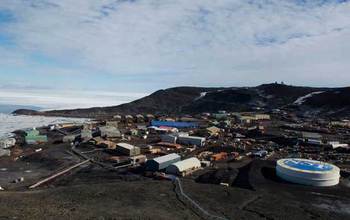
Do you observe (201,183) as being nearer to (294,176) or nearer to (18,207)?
(294,176)

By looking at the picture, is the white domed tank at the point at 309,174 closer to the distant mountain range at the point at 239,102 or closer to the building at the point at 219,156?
the building at the point at 219,156

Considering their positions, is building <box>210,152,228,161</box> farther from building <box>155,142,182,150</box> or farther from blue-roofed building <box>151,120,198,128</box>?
blue-roofed building <box>151,120,198,128</box>

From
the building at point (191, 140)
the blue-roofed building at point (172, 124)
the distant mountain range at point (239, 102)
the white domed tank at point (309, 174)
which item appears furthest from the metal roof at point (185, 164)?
the distant mountain range at point (239, 102)

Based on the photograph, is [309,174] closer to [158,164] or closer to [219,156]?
[158,164]

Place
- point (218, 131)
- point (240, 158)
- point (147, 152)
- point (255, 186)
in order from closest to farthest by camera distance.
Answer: point (255, 186), point (240, 158), point (147, 152), point (218, 131)

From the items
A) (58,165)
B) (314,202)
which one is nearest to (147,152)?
(58,165)

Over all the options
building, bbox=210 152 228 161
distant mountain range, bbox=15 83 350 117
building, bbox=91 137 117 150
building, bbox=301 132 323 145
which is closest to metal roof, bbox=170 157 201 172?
building, bbox=210 152 228 161
